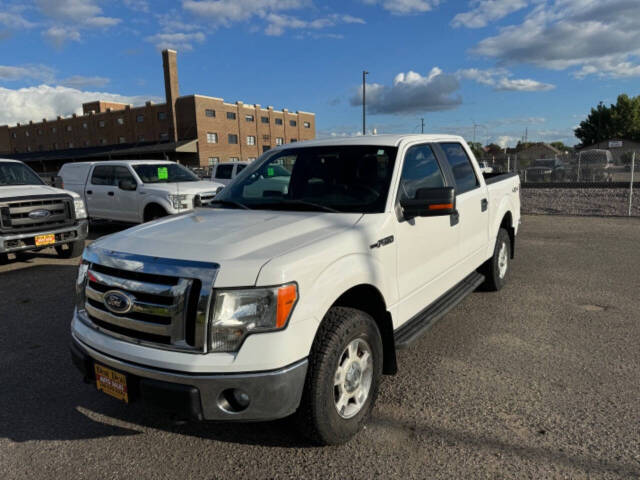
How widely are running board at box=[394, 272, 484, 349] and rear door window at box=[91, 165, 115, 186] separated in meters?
9.70

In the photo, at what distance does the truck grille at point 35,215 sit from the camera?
24.0 ft

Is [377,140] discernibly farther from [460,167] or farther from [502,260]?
[502,260]

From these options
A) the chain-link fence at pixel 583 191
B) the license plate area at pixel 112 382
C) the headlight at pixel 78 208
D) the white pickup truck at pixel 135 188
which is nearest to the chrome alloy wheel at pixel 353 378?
the license plate area at pixel 112 382

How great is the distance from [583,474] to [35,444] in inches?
126

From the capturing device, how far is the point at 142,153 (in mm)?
54906

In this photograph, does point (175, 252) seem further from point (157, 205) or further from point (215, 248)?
point (157, 205)

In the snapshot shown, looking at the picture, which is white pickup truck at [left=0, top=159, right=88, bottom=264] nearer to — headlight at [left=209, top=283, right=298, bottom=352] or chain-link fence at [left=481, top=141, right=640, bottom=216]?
headlight at [left=209, top=283, right=298, bottom=352]

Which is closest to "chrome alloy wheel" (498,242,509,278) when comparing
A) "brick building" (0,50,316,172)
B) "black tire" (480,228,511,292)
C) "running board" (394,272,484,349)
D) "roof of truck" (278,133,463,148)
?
"black tire" (480,228,511,292)

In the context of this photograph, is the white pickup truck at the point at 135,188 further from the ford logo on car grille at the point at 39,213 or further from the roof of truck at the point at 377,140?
the roof of truck at the point at 377,140

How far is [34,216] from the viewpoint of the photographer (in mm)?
7645

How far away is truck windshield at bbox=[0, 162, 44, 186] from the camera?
832cm

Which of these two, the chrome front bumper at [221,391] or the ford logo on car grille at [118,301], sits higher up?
the ford logo on car grille at [118,301]

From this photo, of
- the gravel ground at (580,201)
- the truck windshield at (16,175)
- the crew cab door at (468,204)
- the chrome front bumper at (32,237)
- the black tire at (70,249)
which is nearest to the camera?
the crew cab door at (468,204)

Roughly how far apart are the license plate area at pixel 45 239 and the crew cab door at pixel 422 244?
6.57 m
